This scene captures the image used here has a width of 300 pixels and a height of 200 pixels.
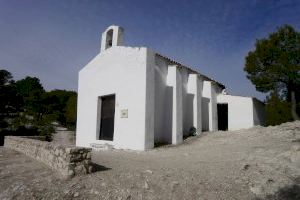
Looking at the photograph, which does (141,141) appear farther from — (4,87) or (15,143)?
(4,87)

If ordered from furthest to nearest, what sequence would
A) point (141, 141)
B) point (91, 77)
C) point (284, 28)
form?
point (284, 28) < point (91, 77) < point (141, 141)

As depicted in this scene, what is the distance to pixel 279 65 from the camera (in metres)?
19.1

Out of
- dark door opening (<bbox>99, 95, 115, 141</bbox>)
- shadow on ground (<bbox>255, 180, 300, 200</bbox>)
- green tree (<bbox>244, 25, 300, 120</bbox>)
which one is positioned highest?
green tree (<bbox>244, 25, 300, 120</bbox>)

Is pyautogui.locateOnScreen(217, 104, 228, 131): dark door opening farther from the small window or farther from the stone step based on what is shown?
the stone step

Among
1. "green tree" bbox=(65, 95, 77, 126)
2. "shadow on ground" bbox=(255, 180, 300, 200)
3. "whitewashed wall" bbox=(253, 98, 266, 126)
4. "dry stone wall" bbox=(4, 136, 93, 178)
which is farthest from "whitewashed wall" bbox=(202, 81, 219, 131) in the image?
"green tree" bbox=(65, 95, 77, 126)

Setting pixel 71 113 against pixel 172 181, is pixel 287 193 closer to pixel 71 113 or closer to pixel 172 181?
pixel 172 181

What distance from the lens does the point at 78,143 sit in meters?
16.0

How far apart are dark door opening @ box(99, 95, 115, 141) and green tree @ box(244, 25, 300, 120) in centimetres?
1245

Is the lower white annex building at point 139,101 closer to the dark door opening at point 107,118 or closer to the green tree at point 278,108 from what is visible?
the dark door opening at point 107,118

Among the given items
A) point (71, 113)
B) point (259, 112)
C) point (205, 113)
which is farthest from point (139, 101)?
point (71, 113)

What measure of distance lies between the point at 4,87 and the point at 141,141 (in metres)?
19.0

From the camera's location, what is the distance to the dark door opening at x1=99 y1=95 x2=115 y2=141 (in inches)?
544

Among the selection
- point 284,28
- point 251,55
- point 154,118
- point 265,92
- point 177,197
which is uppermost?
point 284,28

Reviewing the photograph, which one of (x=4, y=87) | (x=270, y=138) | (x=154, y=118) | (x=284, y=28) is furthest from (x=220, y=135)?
(x=4, y=87)
